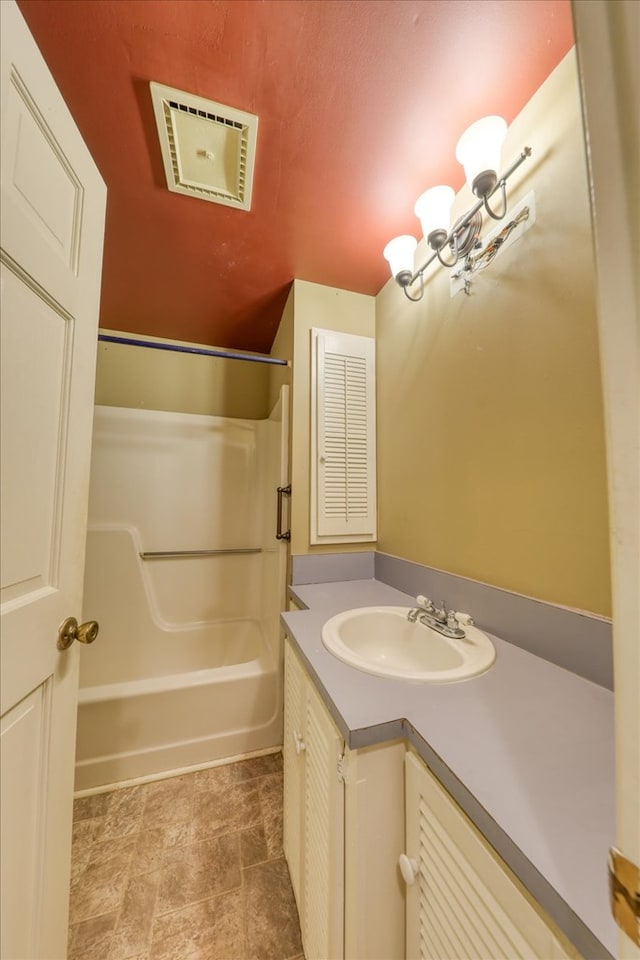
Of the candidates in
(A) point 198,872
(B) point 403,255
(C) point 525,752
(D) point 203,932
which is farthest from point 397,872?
(B) point 403,255

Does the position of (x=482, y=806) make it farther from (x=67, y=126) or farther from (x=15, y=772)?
(x=67, y=126)

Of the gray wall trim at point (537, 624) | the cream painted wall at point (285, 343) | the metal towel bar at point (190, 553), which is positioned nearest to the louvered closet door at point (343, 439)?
the cream painted wall at point (285, 343)

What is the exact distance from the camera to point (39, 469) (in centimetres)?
58

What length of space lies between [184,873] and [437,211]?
2.19 metres

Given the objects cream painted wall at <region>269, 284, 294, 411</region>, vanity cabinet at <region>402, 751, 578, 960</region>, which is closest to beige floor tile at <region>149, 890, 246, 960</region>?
vanity cabinet at <region>402, 751, 578, 960</region>

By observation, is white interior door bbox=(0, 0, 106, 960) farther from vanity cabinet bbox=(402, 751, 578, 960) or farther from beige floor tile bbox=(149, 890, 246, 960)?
vanity cabinet bbox=(402, 751, 578, 960)

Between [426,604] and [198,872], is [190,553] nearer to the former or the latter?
[198,872]

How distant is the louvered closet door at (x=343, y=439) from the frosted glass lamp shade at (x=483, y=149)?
78cm

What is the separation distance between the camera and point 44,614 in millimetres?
582

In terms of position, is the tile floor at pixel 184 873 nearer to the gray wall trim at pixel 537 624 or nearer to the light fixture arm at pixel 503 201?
the gray wall trim at pixel 537 624

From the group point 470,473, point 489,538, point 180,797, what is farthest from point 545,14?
point 180,797

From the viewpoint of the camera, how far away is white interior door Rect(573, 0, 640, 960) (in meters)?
0.24

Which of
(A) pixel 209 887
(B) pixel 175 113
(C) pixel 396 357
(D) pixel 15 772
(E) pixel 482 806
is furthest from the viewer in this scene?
(C) pixel 396 357

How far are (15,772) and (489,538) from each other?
1105 millimetres
